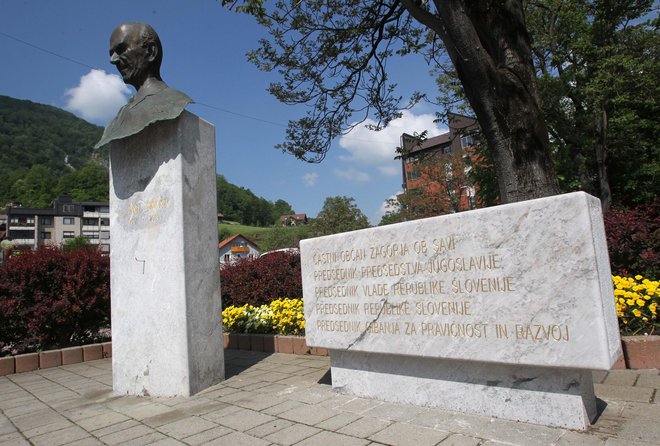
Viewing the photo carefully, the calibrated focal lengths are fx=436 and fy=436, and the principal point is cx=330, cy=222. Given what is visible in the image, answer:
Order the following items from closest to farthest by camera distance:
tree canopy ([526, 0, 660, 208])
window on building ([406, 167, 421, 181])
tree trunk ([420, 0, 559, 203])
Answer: tree trunk ([420, 0, 559, 203]) < tree canopy ([526, 0, 660, 208]) < window on building ([406, 167, 421, 181])

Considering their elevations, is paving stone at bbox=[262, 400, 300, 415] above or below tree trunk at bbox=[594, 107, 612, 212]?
below

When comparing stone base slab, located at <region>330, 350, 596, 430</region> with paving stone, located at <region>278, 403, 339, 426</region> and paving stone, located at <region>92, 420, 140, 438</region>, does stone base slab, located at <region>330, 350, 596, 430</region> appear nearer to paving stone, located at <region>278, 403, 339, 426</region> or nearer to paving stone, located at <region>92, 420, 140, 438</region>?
paving stone, located at <region>278, 403, 339, 426</region>

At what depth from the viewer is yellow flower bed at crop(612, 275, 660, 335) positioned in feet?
14.0

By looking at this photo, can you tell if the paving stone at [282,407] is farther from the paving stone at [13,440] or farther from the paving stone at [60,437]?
the paving stone at [13,440]

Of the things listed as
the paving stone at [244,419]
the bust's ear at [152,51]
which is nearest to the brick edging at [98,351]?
the paving stone at [244,419]

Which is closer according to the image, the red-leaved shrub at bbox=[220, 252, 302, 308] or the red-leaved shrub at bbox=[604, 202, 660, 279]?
the red-leaved shrub at bbox=[604, 202, 660, 279]

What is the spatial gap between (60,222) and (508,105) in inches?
3637

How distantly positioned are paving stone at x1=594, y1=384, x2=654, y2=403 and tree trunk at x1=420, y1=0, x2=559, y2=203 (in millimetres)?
2091

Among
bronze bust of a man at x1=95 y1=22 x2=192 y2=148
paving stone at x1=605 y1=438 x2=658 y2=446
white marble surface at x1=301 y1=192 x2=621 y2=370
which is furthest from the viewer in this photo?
bronze bust of a man at x1=95 y1=22 x2=192 y2=148

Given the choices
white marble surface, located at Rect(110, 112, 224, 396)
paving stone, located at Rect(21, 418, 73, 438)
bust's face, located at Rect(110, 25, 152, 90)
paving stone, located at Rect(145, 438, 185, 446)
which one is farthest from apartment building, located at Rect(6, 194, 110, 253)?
paving stone, located at Rect(145, 438, 185, 446)

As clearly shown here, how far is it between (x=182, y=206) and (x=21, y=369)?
4.11m

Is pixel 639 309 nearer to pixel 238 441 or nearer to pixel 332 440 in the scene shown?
pixel 332 440

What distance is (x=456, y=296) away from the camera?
317 centimetres

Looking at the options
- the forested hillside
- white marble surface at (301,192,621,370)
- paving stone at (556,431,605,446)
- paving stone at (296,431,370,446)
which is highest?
the forested hillside
